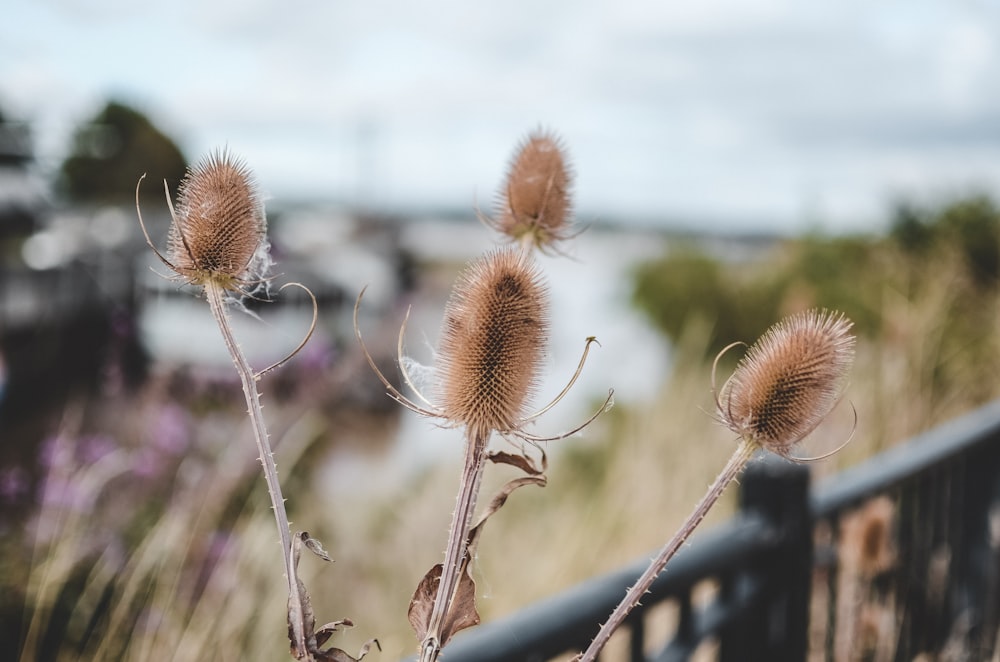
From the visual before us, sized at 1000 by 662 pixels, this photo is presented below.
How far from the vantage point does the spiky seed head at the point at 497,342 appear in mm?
551

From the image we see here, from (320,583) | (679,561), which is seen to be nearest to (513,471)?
(320,583)

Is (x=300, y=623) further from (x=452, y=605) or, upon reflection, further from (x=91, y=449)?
(x=91, y=449)

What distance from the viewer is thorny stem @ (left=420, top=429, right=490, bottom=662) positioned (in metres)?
0.53

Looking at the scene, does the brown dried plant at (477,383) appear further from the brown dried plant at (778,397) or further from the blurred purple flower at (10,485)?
the blurred purple flower at (10,485)

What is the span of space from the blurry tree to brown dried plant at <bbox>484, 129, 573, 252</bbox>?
29.6 m

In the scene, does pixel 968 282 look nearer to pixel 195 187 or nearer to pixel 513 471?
pixel 513 471

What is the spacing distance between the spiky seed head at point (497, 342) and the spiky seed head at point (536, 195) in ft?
0.36

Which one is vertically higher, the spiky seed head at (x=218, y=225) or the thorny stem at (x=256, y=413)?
the spiky seed head at (x=218, y=225)

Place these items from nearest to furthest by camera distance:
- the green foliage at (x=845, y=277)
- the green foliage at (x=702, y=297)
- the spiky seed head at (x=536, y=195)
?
the spiky seed head at (x=536, y=195)
the green foliage at (x=845, y=277)
the green foliage at (x=702, y=297)

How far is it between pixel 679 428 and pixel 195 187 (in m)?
4.13

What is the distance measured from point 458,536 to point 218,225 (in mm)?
248

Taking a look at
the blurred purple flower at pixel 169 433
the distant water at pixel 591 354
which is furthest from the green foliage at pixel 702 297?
the blurred purple flower at pixel 169 433

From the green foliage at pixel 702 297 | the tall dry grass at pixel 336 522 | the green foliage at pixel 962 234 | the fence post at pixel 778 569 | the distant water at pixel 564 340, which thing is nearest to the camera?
the fence post at pixel 778 569

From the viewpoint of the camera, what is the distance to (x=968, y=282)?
299 inches
